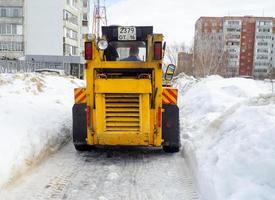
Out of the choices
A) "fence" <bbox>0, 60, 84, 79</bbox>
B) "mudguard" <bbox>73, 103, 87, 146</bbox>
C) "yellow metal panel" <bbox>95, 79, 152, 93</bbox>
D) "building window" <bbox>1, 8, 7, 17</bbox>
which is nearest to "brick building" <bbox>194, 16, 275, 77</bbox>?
"fence" <bbox>0, 60, 84, 79</bbox>

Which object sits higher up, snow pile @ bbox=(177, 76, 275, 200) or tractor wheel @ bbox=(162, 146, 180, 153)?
snow pile @ bbox=(177, 76, 275, 200)

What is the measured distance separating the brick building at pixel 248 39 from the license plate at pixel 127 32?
89.3 meters

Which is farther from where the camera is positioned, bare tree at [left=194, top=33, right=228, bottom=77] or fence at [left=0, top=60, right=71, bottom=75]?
bare tree at [left=194, top=33, right=228, bottom=77]

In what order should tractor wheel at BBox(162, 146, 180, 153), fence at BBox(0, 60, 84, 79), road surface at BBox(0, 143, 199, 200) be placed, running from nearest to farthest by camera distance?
1. road surface at BBox(0, 143, 199, 200)
2. tractor wheel at BBox(162, 146, 180, 153)
3. fence at BBox(0, 60, 84, 79)

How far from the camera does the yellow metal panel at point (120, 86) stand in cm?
641

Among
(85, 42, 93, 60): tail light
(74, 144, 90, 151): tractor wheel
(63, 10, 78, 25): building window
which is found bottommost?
(74, 144, 90, 151): tractor wheel

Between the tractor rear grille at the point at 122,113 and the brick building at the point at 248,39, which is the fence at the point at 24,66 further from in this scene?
the brick building at the point at 248,39

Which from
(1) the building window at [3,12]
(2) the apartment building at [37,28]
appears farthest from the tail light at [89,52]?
(1) the building window at [3,12]

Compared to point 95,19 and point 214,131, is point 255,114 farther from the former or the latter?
point 95,19

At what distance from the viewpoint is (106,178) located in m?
5.50

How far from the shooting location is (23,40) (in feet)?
181

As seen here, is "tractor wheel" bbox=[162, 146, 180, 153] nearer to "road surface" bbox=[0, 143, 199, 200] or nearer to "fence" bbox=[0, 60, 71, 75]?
"road surface" bbox=[0, 143, 199, 200]

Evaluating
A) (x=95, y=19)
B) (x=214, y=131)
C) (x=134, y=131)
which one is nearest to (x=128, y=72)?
(x=134, y=131)

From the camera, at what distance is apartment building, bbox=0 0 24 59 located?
5453 cm
